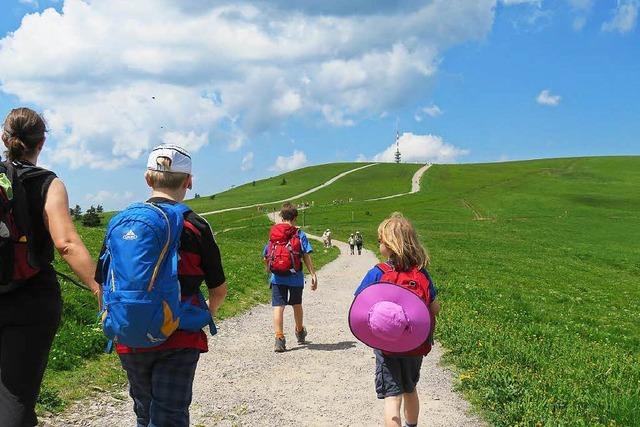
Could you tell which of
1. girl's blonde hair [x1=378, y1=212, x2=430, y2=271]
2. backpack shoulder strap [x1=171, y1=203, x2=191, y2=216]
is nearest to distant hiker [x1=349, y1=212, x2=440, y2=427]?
girl's blonde hair [x1=378, y1=212, x2=430, y2=271]

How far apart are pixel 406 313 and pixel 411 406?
1.27m

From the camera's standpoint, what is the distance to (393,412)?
217 inches

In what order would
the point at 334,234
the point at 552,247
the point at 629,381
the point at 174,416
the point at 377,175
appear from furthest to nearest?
the point at 377,175
the point at 334,234
the point at 552,247
the point at 629,381
the point at 174,416

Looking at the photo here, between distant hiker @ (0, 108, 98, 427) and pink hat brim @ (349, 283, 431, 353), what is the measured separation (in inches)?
94.2

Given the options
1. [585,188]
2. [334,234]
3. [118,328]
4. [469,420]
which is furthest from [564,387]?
[585,188]

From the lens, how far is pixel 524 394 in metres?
6.77

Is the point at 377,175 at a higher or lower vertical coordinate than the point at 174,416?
higher

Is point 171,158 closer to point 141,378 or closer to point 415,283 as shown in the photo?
point 141,378

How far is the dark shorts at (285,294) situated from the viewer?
10398 millimetres

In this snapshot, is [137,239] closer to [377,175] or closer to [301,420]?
[301,420]

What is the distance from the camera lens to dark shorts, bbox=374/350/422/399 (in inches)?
219

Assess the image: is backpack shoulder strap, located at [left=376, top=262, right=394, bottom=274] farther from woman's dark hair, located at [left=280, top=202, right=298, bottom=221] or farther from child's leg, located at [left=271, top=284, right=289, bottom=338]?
child's leg, located at [left=271, top=284, right=289, bottom=338]

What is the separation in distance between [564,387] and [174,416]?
5300mm

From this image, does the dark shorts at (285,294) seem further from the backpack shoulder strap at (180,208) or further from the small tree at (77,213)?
Answer: the small tree at (77,213)
